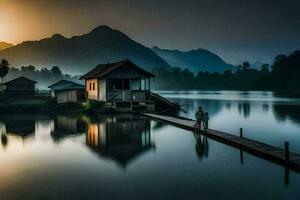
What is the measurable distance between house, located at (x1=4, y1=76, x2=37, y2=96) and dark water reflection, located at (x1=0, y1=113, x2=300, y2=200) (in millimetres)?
53968

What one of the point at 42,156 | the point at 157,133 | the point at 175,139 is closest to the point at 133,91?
the point at 157,133

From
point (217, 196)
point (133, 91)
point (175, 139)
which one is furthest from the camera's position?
point (133, 91)

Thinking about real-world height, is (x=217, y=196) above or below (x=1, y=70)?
below

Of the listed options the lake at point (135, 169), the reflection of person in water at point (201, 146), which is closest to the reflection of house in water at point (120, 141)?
the lake at point (135, 169)

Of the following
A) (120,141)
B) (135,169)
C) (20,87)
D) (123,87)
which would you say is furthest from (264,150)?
(20,87)

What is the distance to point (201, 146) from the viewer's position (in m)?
21.4

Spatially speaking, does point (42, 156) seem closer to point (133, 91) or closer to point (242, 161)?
point (242, 161)

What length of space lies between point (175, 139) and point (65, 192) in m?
13.0

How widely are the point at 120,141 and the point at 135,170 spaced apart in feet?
25.4

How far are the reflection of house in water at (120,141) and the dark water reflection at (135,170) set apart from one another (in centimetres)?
6

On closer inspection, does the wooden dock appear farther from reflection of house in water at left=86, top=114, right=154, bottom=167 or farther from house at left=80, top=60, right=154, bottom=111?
house at left=80, top=60, right=154, bottom=111

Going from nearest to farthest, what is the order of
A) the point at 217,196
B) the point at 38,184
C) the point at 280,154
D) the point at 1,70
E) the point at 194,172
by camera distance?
the point at 217,196, the point at 38,184, the point at 194,172, the point at 280,154, the point at 1,70

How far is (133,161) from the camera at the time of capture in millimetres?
17344

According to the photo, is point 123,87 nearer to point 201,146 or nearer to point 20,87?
point 201,146
